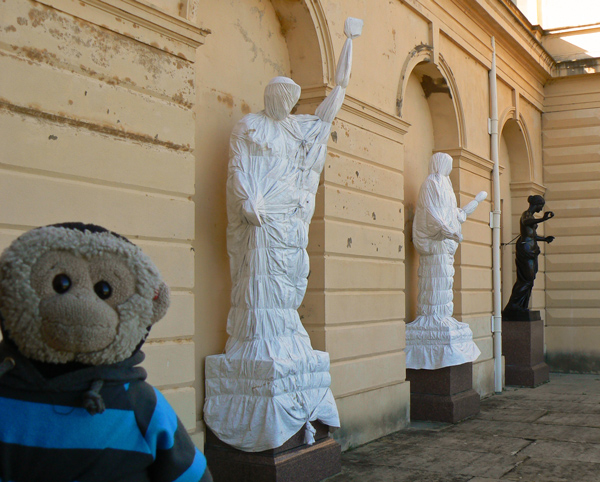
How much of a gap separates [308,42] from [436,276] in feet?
9.76

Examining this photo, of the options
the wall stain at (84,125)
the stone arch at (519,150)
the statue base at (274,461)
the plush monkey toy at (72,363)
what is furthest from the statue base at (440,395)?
the plush monkey toy at (72,363)

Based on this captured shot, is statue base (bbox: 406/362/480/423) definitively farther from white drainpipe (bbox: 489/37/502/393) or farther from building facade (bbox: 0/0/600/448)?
white drainpipe (bbox: 489/37/502/393)

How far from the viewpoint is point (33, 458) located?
5.09 feet

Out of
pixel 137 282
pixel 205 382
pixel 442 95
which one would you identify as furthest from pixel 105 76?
pixel 442 95

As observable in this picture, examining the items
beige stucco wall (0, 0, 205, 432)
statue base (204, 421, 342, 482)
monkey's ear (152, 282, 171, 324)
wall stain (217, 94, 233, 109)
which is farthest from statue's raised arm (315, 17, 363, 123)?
monkey's ear (152, 282, 171, 324)

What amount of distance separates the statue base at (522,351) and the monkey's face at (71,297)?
9731 millimetres

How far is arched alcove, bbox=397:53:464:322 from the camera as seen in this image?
8305 mm

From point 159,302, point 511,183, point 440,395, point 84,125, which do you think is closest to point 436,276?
point 440,395

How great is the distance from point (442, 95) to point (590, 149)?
506 cm

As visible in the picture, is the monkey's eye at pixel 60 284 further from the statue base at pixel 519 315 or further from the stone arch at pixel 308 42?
the statue base at pixel 519 315

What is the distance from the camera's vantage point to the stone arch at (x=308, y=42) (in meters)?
6.02

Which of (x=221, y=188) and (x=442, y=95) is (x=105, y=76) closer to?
(x=221, y=188)

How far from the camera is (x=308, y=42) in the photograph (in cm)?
612

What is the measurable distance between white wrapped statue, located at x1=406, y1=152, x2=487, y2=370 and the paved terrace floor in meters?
0.75
